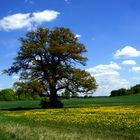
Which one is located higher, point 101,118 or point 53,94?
point 53,94

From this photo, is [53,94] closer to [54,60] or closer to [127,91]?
[54,60]

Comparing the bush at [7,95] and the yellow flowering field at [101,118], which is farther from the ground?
the bush at [7,95]

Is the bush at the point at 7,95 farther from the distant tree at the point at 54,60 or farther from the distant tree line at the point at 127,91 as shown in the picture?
the distant tree at the point at 54,60

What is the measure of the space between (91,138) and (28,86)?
48.3 metres

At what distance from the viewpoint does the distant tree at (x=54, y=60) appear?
2758 inches

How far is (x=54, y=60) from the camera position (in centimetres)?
7212

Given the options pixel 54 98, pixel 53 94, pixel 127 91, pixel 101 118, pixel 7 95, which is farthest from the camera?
pixel 7 95

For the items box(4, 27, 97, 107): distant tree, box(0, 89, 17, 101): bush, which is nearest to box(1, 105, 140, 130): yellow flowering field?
box(4, 27, 97, 107): distant tree

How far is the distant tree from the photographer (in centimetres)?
7006

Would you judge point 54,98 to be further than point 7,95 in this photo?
No

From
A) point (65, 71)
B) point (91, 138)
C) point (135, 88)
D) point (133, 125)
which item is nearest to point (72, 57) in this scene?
point (65, 71)

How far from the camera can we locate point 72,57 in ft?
235

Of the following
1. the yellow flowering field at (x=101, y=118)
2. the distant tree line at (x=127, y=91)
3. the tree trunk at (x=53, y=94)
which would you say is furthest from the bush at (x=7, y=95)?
the yellow flowering field at (x=101, y=118)

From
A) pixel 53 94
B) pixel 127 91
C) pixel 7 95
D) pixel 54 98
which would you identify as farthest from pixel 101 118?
pixel 7 95
